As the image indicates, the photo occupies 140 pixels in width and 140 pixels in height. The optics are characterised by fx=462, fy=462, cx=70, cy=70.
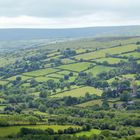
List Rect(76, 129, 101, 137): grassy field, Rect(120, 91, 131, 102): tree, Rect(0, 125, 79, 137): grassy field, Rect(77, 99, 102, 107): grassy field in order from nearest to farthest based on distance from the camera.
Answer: Rect(0, 125, 79, 137): grassy field
Rect(76, 129, 101, 137): grassy field
Rect(77, 99, 102, 107): grassy field
Rect(120, 91, 131, 102): tree

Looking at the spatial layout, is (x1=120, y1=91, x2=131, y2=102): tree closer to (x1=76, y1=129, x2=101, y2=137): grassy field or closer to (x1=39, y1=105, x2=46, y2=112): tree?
(x1=39, y1=105, x2=46, y2=112): tree

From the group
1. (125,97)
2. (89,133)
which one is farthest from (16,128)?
(125,97)

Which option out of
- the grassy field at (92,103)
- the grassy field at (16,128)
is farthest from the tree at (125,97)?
the grassy field at (16,128)

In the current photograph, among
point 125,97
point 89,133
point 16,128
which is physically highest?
point 16,128

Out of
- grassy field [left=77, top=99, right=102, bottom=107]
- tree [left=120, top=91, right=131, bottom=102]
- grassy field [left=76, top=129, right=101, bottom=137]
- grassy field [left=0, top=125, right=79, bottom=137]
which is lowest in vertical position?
grassy field [left=77, top=99, right=102, bottom=107]

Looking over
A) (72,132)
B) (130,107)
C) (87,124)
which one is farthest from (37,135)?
(130,107)

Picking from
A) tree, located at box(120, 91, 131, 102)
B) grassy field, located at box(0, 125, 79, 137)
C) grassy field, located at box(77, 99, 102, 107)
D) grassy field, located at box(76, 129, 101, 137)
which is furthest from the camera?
tree, located at box(120, 91, 131, 102)

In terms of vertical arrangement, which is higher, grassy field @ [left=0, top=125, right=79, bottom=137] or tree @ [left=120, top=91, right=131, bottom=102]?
grassy field @ [left=0, top=125, right=79, bottom=137]

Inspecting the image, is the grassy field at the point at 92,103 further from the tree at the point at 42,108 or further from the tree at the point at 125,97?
the tree at the point at 42,108

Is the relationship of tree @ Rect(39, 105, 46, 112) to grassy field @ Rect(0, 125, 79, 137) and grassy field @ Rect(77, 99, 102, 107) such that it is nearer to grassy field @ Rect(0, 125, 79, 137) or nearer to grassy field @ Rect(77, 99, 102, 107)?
grassy field @ Rect(77, 99, 102, 107)

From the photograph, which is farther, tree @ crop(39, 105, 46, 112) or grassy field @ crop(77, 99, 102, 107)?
grassy field @ crop(77, 99, 102, 107)

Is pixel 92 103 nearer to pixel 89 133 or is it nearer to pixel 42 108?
pixel 42 108

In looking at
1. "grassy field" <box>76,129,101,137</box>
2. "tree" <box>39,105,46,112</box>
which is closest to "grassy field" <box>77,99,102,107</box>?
"tree" <box>39,105,46,112</box>
